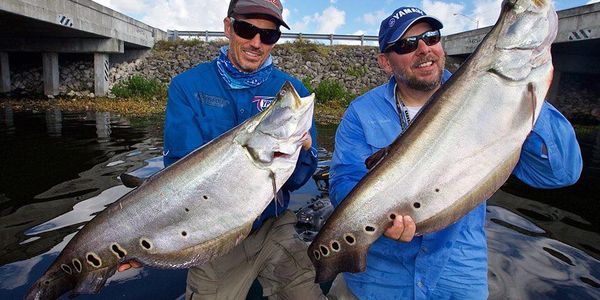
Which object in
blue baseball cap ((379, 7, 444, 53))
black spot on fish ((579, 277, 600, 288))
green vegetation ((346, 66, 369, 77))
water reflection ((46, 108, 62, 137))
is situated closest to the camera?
blue baseball cap ((379, 7, 444, 53))

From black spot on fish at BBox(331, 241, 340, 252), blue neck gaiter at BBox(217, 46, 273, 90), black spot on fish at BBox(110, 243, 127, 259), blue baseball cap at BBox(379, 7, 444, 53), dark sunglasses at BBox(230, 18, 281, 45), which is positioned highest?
blue baseball cap at BBox(379, 7, 444, 53)

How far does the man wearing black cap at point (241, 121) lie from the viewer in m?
3.53

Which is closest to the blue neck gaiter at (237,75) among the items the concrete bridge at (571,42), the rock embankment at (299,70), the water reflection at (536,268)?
the water reflection at (536,268)

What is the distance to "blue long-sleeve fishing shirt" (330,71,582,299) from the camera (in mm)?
2619

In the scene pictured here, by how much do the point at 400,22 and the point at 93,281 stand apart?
3.08 meters

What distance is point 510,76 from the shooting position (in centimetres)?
229

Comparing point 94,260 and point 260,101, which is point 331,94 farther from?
point 94,260

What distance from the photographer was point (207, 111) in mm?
3635

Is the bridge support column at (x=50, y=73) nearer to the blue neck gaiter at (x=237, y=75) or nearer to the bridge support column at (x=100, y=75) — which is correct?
the bridge support column at (x=100, y=75)

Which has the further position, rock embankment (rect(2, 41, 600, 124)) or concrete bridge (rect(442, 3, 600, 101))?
rock embankment (rect(2, 41, 600, 124))

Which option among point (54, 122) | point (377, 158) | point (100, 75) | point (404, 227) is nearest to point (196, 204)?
point (377, 158)

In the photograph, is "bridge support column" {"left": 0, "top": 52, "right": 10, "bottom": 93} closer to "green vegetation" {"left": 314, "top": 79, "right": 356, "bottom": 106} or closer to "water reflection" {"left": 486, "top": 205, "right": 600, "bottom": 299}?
"green vegetation" {"left": 314, "top": 79, "right": 356, "bottom": 106}

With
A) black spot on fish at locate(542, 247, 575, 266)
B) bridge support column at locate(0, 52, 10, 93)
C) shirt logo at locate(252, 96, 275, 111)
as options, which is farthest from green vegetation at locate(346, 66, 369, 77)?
shirt logo at locate(252, 96, 275, 111)

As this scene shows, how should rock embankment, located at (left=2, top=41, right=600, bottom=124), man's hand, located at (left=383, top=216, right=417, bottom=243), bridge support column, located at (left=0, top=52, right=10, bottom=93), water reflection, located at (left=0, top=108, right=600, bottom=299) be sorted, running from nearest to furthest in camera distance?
1. man's hand, located at (left=383, top=216, right=417, bottom=243)
2. water reflection, located at (left=0, top=108, right=600, bottom=299)
3. bridge support column, located at (left=0, top=52, right=10, bottom=93)
4. rock embankment, located at (left=2, top=41, right=600, bottom=124)
